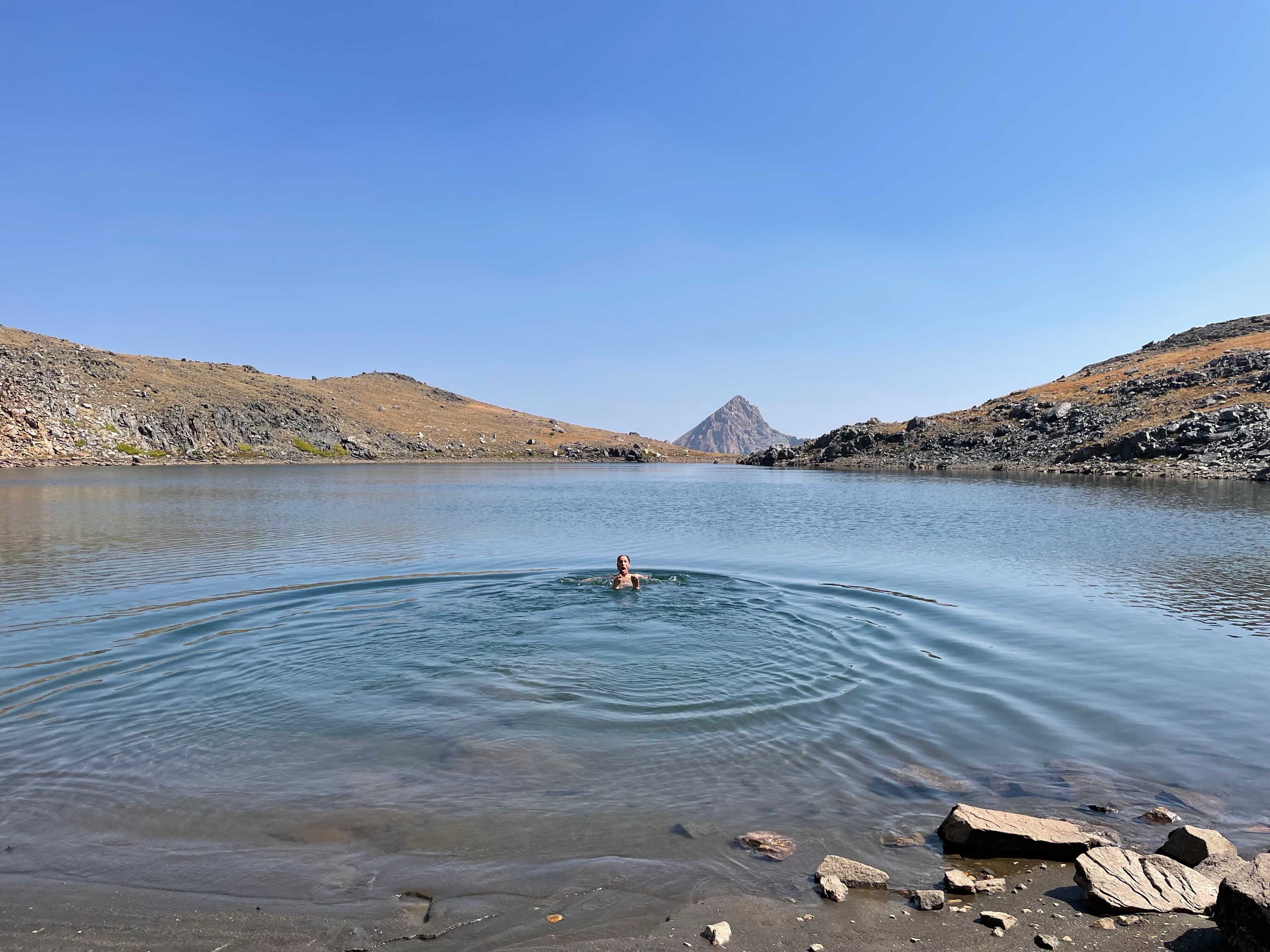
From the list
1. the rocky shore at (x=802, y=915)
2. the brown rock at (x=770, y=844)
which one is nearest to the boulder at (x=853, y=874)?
the rocky shore at (x=802, y=915)

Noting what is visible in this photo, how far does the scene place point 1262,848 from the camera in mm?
8141

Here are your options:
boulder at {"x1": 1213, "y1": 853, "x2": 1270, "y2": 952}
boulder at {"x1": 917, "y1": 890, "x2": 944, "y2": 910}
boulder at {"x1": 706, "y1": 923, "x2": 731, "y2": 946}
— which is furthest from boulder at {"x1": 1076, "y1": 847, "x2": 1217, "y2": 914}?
boulder at {"x1": 706, "y1": 923, "x2": 731, "y2": 946}

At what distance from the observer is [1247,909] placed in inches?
236

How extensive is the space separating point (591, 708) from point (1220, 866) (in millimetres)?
8724

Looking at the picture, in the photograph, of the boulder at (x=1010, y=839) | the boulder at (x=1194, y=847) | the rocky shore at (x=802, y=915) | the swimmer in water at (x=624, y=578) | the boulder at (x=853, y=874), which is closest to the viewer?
the rocky shore at (x=802, y=915)

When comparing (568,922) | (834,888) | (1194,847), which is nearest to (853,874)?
(834,888)

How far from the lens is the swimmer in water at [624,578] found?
24297 mm

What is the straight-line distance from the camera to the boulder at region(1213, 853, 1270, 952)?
5879 mm

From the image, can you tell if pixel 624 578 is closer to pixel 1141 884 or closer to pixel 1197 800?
pixel 1197 800

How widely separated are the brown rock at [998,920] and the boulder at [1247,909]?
159cm

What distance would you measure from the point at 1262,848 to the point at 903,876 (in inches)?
162

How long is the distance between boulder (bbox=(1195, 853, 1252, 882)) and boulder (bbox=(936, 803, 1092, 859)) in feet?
3.28

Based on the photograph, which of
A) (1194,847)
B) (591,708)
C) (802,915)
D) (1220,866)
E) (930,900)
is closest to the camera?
(802,915)

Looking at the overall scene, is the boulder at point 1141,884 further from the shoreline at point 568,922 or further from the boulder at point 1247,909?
the boulder at point 1247,909
